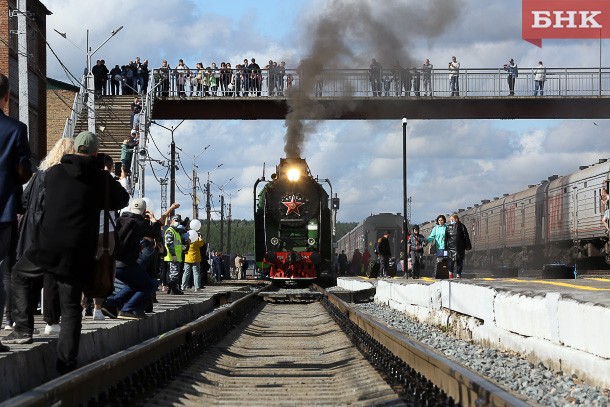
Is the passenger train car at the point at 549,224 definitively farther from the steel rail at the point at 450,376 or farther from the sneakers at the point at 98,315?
the steel rail at the point at 450,376

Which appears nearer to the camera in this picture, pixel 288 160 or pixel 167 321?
pixel 167 321

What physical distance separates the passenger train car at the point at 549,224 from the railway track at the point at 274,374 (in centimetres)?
2023

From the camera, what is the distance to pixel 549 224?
4091cm

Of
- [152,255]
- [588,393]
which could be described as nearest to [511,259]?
[152,255]

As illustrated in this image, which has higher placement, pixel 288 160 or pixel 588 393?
pixel 288 160

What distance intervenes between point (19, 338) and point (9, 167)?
211 centimetres

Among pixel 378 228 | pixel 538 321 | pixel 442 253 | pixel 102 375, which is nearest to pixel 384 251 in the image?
pixel 442 253

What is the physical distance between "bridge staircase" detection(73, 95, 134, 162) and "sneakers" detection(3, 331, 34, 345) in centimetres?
3202

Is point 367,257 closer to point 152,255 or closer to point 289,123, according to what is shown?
point 289,123

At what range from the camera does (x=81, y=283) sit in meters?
8.35

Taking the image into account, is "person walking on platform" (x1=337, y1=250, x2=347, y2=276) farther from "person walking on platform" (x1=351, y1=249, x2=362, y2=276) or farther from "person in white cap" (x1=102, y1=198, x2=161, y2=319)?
"person in white cap" (x1=102, y1=198, x2=161, y2=319)

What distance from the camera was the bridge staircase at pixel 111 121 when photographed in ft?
140

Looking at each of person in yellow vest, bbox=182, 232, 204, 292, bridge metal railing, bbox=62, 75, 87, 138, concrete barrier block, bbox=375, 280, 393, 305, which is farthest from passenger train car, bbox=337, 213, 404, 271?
concrete barrier block, bbox=375, 280, 393, 305

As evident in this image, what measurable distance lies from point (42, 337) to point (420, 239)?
19891 mm
